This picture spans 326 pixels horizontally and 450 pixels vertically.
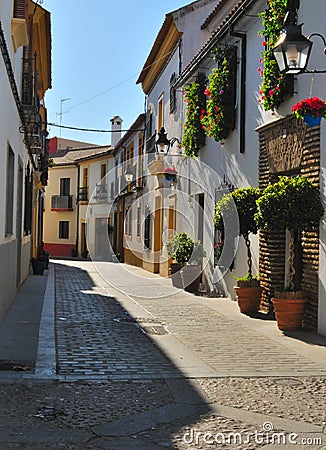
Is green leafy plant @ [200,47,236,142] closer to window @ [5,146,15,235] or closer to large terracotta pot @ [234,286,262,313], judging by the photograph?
large terracotta pot @ [234,286,262,313]

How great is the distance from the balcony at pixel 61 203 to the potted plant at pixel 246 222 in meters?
31.3

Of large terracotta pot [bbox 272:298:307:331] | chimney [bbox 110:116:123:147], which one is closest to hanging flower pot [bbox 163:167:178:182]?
large terracotta pot [bbox 272:298:307:331]

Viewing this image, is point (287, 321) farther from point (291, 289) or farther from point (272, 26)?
point (272, 26)

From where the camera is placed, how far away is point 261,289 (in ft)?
35.5

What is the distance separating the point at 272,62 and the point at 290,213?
2863 mm

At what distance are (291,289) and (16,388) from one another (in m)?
4.68

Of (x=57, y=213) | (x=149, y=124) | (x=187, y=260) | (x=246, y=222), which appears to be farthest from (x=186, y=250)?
(x=57, y=213)

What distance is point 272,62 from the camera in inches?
393

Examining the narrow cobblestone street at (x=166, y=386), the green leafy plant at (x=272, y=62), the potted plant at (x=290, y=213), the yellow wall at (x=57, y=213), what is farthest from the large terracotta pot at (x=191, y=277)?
the yellow wall at (x=57, y=213)

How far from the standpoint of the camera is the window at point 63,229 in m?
41.8

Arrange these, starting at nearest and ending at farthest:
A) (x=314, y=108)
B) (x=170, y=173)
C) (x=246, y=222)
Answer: (x=314, y=108)
(x=246, y=222)
(x=170, y=173)

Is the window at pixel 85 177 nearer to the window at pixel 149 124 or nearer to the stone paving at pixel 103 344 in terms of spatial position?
the window at pixel 149 124

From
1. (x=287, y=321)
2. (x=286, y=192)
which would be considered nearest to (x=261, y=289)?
(x=287, y=321)

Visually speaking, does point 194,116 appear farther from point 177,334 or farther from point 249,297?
point 177,334
